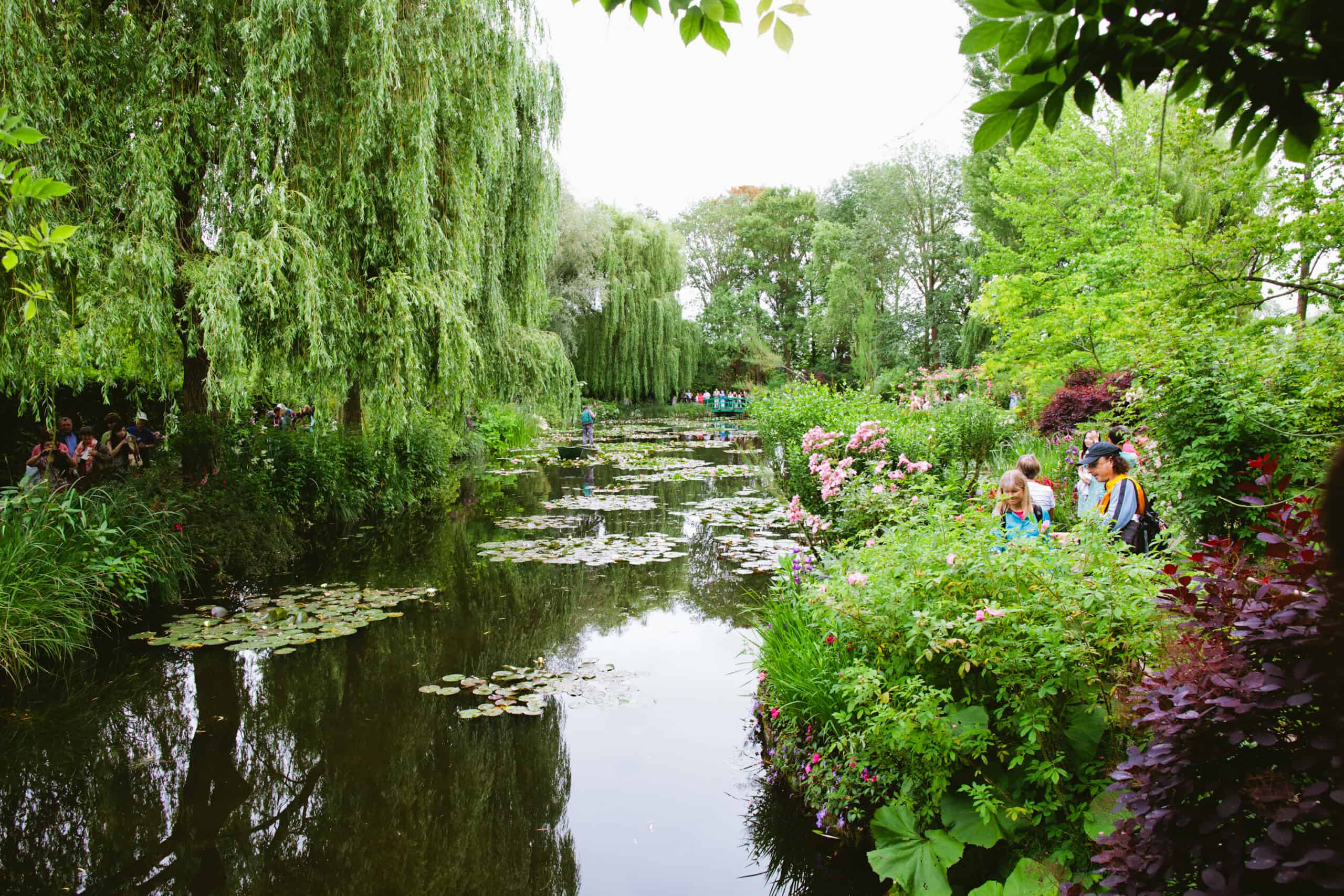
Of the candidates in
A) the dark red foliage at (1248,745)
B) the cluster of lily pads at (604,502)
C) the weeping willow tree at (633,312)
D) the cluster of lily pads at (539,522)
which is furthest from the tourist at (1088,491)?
the weeping willow tree at (633,312)

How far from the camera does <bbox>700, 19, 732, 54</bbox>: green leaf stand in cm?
177

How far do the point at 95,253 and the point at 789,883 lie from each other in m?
7.19

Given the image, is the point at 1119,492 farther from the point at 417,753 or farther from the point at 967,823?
the point at 417,753

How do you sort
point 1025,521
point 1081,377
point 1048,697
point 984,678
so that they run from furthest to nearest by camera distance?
point 1081,377
point 1025,521
point 984,678
point 1048,697

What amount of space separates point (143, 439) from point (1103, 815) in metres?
13.6

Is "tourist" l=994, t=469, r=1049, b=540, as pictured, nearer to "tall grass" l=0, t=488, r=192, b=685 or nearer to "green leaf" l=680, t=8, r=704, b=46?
"green leaf" l=680, t=8, r=704, b=46

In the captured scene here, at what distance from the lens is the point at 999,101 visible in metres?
1.51

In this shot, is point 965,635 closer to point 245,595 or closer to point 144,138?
point 245,595

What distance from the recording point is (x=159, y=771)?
4199mm

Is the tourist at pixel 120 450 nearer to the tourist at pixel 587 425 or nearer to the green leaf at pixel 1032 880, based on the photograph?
the green leaf at pixel 1032 880

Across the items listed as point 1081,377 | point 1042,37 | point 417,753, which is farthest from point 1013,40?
point 1081,377

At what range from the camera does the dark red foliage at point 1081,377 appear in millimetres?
12500

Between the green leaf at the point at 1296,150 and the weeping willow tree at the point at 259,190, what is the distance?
7.06 meters

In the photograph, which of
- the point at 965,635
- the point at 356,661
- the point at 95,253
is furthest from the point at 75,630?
the point at 965,635
